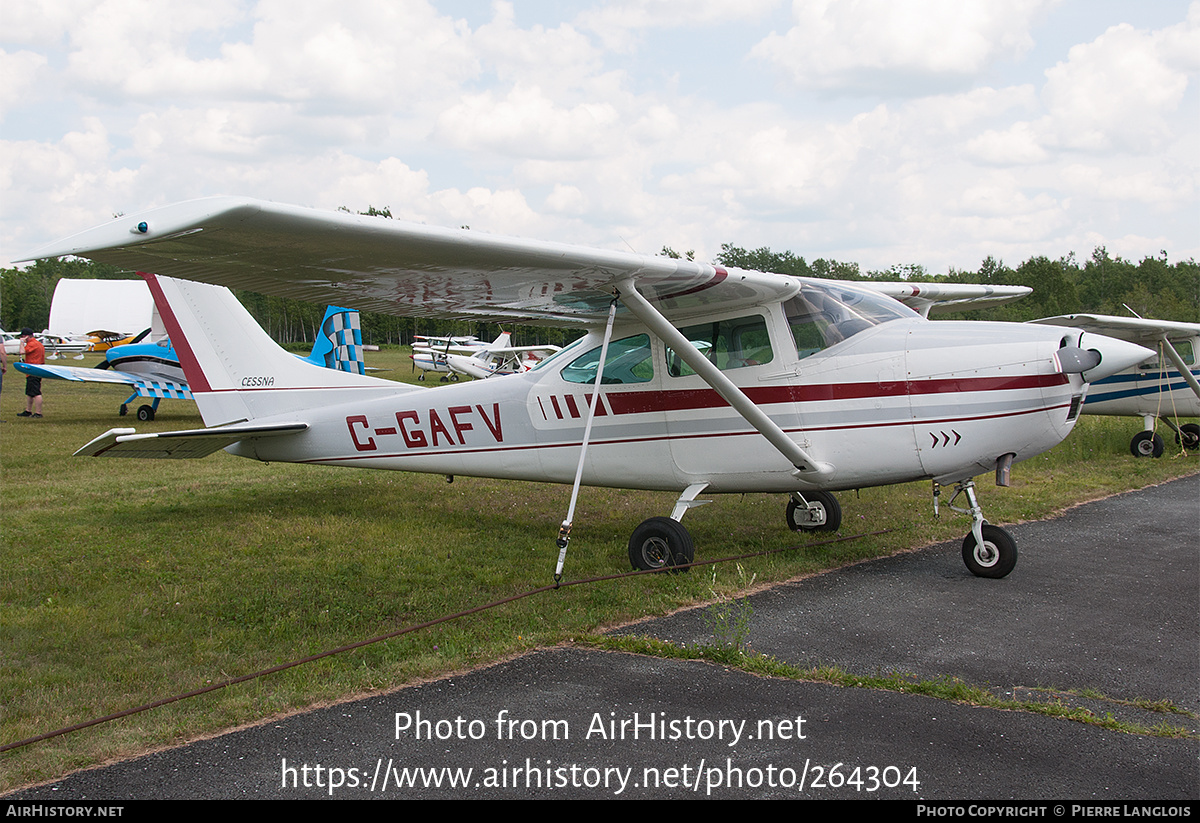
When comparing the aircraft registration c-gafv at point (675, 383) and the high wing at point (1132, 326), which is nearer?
the aircraft registration c-gafv at point (675, 383)

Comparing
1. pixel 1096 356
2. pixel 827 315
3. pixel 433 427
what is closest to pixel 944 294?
pixel 827 315

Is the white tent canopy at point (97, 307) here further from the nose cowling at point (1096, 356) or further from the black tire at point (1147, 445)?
the nose cowling at point (1096, 356)

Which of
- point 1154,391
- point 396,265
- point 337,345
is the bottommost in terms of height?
point 1154,391

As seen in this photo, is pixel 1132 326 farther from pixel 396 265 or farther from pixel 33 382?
pixel 33 382

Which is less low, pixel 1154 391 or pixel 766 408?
pixel 1154 391

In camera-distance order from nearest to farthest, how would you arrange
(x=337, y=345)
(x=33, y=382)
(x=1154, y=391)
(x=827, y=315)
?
(x=827, y=315), (x=1154, y=391), (x=33, y=382), (x=337, y=345)

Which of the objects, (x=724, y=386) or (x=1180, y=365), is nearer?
(x=724, y=386)

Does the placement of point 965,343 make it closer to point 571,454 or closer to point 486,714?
point 571,454

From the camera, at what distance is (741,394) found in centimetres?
595

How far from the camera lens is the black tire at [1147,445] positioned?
13711 millimetres

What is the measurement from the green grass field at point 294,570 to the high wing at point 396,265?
83.6 inches

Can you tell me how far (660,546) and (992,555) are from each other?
8.30 feet

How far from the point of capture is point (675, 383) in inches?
265

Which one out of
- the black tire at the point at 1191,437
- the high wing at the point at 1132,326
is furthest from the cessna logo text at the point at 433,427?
the black tire at the point at 1191,437
